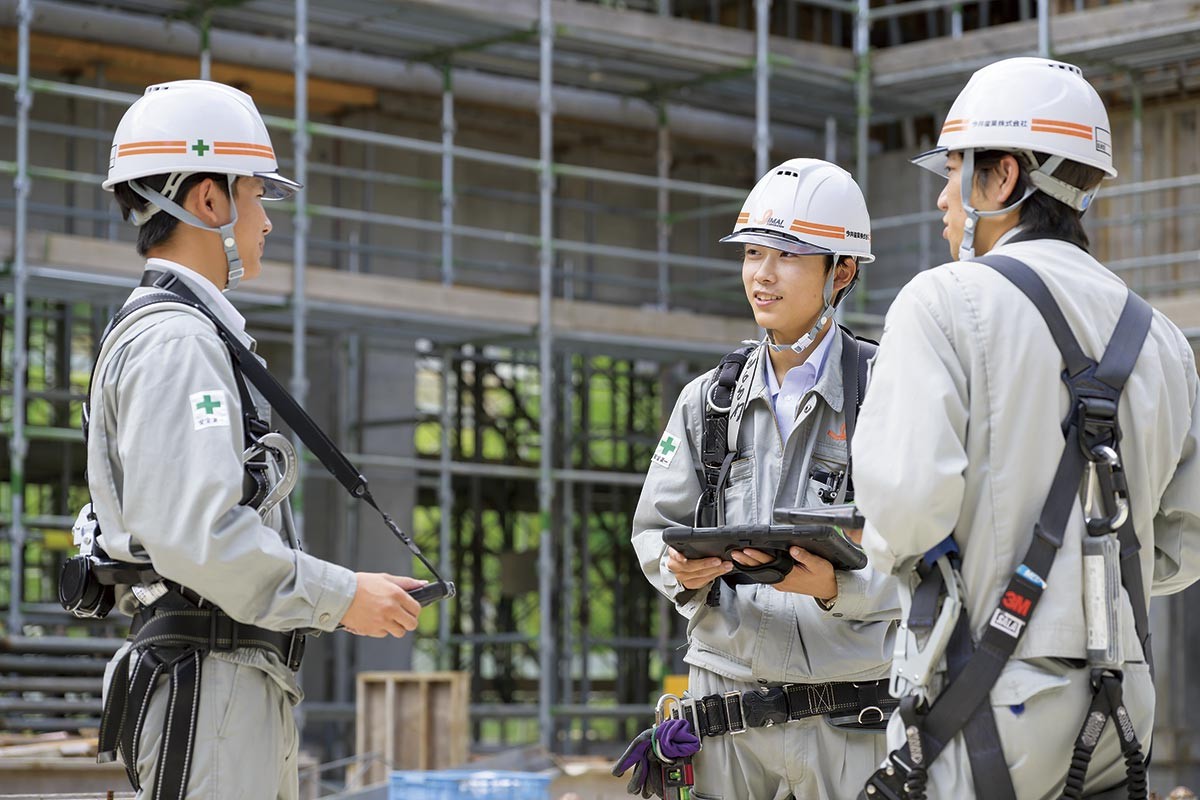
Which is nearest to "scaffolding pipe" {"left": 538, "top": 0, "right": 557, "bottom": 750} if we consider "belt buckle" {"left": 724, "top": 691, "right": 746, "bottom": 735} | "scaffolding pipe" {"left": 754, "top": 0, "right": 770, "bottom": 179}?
"scaffolding pipe" {"left": 754, "top": 0, "right": 770, "bottom": 179}

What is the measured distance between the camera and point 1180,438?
3.82 m

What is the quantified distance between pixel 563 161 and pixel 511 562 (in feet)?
13.9

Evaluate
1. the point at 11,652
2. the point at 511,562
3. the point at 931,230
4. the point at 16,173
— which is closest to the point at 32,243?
the point at 16,173

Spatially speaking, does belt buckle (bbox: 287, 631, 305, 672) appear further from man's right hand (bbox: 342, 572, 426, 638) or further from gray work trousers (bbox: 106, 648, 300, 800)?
man's right hand (bbox: 342, 572, 426, 638)

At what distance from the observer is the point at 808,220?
5.00m

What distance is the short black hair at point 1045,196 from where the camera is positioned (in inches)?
151

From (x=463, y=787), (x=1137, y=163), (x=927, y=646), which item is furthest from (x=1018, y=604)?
(x=1137, y=163)

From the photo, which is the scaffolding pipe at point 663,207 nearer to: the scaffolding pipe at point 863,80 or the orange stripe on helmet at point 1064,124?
the scaffolding pipe at point 863,80

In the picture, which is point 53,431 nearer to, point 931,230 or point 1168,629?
point 931,230

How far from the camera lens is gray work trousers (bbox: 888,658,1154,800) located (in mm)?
3461

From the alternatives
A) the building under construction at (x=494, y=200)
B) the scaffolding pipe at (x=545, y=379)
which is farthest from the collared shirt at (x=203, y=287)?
the scaffolding pipe at (x=545, y=379)

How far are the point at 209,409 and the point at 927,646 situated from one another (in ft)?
5.33

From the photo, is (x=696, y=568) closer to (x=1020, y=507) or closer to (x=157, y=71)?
(x=1020, y=507)

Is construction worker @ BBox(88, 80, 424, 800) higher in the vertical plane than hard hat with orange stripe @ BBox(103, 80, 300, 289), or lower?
lower
